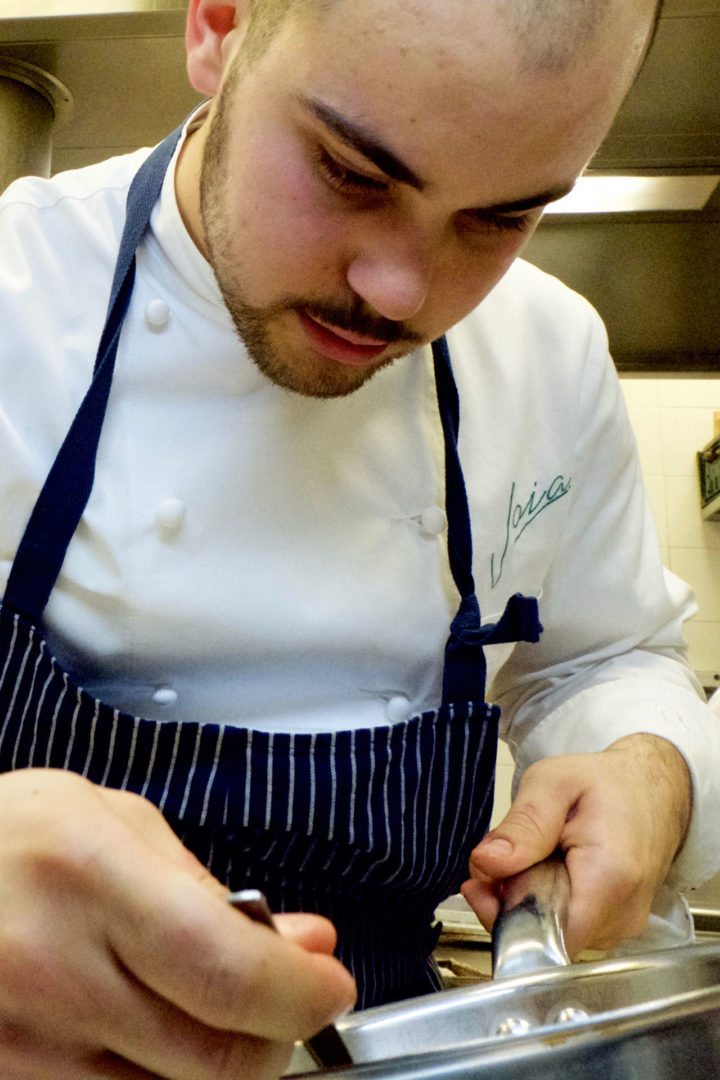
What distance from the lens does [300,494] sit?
762 millimetres

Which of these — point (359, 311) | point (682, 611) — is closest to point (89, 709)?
point (359, 311)

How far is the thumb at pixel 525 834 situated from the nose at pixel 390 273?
0.33 metres

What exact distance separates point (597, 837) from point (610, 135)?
726mm

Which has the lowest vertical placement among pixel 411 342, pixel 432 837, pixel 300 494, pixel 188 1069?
pixel 432 837

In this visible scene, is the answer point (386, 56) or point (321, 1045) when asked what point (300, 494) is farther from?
point (321, 1045)

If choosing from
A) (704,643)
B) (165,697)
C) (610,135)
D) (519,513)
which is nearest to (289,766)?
(165,697)

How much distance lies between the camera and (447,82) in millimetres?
522

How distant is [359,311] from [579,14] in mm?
203

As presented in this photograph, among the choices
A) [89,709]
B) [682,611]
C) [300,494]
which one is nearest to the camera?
[89,709]

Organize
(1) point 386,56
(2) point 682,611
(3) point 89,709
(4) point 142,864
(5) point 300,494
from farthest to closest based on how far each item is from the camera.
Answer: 1. (2) point 682,611
2. (5) point 300,494
3. (3) point 89,709
4. (1) point 386,56
5. (4) point 142,864

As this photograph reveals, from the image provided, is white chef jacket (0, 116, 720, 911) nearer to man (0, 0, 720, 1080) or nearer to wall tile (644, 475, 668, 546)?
man (0, 0, 720, 1080)

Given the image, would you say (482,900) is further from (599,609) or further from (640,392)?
(640,392)

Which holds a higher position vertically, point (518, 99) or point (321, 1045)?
point (518, 99)

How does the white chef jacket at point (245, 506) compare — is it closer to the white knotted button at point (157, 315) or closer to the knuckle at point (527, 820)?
the white knotted button at point (157, 315)
